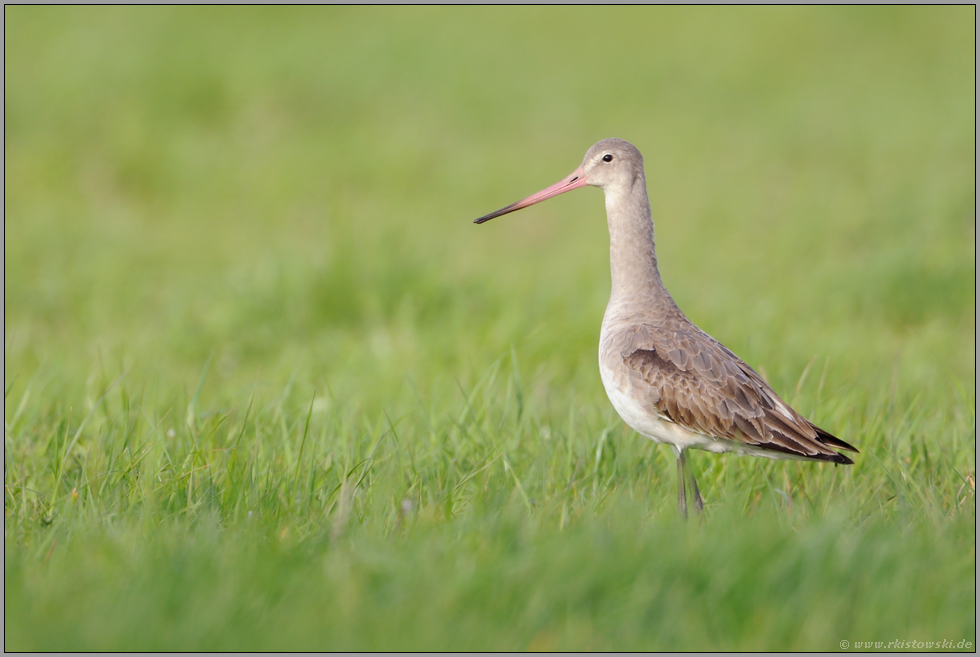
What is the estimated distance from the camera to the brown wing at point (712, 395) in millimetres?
3520

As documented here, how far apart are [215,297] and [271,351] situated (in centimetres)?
90

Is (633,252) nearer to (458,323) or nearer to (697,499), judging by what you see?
(697,499)

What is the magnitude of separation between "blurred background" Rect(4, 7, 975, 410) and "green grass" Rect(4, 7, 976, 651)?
0.14 feet

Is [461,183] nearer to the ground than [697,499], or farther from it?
farther from it

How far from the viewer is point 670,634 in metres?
2.61

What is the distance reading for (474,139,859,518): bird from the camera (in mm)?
3562

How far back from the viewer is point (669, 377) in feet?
12.1

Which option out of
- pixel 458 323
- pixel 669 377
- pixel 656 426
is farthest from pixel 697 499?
pixel 458 323

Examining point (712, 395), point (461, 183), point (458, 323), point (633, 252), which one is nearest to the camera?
point (712, 395)

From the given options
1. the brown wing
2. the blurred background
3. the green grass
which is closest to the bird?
the brown wing

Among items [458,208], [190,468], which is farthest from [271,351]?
[458,208]

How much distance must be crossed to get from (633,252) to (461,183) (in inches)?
243

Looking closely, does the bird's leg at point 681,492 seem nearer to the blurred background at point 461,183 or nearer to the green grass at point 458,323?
the green grass at point 458,323

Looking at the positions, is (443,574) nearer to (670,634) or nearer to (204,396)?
(670,634)
